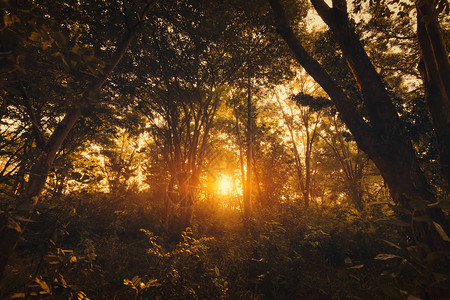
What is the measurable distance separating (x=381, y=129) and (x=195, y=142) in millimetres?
7377

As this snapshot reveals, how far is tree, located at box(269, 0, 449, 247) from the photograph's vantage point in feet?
8.81

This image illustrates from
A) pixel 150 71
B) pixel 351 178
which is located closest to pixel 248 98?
pixel 150 71

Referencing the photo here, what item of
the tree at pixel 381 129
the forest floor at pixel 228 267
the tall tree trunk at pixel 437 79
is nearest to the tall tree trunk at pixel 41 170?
the forest floor at pixel 228 267

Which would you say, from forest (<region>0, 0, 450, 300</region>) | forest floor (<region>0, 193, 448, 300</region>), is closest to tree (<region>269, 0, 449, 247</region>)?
forest (<region>0, 0, 450, 300</region>)

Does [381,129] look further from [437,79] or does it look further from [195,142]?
[195,142]

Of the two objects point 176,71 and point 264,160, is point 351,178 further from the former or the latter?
point 176,71

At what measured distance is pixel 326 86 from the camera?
355cm

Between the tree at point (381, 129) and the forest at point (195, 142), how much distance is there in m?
0.02

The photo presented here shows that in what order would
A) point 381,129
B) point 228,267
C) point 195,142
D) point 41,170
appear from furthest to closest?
point 195,142, point 228,267, point 381,129, point 41,170

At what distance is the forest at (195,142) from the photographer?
5.27 ft

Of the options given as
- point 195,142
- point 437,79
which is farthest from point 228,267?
point 437,79

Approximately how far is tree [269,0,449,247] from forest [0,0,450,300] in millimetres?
21

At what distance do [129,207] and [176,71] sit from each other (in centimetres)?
866

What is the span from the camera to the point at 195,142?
915 centimetres
